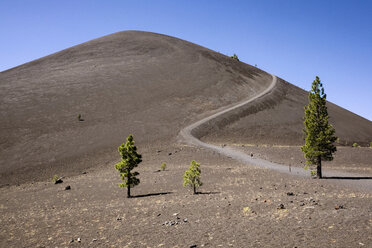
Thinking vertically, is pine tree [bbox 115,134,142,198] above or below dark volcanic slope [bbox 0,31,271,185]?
below

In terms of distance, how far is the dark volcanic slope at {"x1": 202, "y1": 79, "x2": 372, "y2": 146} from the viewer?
5812 cm

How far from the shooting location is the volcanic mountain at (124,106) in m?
45.5

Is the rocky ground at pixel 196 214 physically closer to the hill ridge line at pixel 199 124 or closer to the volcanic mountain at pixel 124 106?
the volcanic mountain at pixel 124 106

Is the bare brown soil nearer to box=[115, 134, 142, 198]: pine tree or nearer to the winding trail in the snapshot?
box=[115, 134, 142, 198]: pine tree

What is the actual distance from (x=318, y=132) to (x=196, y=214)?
19130mm

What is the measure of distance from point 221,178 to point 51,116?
44.4 m

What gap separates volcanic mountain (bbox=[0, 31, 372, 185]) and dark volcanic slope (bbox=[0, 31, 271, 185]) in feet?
0.68

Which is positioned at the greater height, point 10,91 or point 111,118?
point 10,91

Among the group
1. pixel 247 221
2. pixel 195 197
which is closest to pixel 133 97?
pixel 195 197

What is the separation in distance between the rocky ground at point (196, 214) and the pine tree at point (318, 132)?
358cm

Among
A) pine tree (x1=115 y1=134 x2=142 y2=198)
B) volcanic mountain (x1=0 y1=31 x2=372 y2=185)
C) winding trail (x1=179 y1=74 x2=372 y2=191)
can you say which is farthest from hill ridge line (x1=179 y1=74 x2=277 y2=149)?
pine tree (x1=115 y1=134 x2=142 y2=198)

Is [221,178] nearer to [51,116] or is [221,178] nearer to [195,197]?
[195,197]

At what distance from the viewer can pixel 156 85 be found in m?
77.7

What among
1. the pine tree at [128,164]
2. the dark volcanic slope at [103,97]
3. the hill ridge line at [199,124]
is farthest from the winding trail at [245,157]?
the pine tree at [128,164]
